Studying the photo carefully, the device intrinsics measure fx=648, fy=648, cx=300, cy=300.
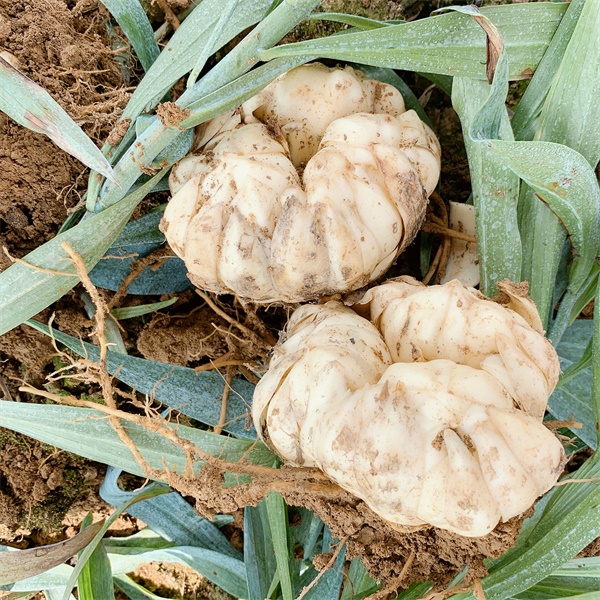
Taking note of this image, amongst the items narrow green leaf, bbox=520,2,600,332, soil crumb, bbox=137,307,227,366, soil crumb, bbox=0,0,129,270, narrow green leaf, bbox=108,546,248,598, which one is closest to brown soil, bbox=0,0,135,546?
soil crumb, bbox=0,0,129,270

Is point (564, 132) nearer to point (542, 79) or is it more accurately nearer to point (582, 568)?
point (542, 79)

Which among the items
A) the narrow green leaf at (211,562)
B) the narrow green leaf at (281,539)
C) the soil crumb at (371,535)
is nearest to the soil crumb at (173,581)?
the narrow green leaf at (211,562)

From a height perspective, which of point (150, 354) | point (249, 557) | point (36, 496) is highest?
point (150, 354)

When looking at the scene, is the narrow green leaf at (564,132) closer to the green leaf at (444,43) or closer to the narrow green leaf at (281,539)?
the green leaf at (444,43)

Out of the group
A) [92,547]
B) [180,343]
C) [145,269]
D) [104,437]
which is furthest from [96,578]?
[145,269]

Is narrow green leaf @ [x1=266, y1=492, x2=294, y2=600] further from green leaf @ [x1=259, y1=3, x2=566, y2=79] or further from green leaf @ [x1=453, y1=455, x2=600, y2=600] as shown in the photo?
green leaf @ [x1=259, y1=3, x2=566, y2=79]

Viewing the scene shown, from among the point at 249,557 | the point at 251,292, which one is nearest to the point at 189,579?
the point at 249,557

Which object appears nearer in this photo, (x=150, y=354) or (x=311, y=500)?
(x=311, y=500)

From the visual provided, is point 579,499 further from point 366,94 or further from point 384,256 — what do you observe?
point 366,94
